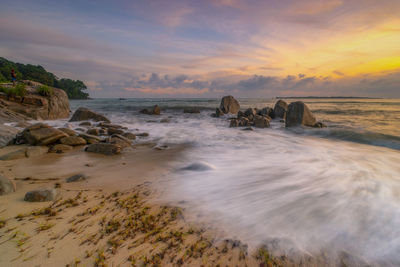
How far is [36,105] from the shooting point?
448 inches

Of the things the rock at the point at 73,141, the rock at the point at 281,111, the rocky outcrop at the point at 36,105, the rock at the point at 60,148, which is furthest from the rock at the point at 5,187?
the rock at the point at 281,111

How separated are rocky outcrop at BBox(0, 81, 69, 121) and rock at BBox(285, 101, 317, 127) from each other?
15.3 meters

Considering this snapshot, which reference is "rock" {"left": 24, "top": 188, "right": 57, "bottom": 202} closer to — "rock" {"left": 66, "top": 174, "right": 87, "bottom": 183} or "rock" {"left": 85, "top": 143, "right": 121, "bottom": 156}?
"rock" {"left": 66, "top": 174, "right": 87, "bottom": 183}

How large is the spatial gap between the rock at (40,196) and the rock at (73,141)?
3617 mm

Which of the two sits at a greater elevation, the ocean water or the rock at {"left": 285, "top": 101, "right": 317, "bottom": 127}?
the rock at {"left": 285, "top": 101, "right": 317, "bottom": 127}

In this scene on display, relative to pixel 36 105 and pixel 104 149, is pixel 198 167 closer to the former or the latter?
pixel 104 149

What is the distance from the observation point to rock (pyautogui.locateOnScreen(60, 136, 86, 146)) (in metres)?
5.65

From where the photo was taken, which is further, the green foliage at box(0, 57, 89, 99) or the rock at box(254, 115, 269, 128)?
the green foliage at box(0, 57, 89, 99)

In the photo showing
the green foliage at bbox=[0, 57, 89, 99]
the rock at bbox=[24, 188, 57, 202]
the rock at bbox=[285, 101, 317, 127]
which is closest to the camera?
the rock at bbox=[24, 188, 57, 202]

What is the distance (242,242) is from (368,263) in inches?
46.8

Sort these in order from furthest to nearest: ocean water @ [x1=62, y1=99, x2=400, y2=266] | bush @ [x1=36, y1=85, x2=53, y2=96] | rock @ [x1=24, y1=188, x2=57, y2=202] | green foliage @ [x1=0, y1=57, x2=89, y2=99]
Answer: green foliage @ [x1=0, y1=57, x2=89, y2=99]
bush @ [x1=36, y1=85, x2=53, y2=96]
rock @ [x1=24, y1=188, x2=57, y2=202]
ocean water @ [x1=62, y1=99, x2=400, y2=266]

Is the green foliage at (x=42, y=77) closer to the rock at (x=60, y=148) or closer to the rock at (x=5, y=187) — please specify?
the rock at (x=60, y=148)

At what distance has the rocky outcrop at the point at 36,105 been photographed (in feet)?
33.7

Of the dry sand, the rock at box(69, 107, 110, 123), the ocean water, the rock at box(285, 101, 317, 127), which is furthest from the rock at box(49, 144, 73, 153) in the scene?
the rock at box(285, 101, 317, 127)
